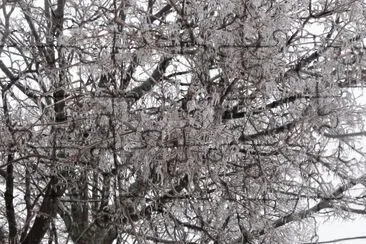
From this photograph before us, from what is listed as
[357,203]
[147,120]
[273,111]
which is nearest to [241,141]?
[273,111]

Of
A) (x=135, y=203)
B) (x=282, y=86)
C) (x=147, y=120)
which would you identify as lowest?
(x=135, y=203)

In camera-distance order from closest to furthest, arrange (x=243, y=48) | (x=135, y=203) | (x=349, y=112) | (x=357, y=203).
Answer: (x=243, y=48) < (x=349, y=112) < (x=135, y=203) < (x=357, y=203)

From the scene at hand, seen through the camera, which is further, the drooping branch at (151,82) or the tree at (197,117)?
the drooping branch at (151,82)

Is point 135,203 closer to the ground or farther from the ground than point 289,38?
closer to the ground

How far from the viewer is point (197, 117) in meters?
3.91

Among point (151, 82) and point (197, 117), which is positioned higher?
point (151, 82)

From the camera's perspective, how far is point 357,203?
4.94 m

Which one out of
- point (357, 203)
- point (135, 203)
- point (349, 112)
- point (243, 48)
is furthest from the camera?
point (357, 203)

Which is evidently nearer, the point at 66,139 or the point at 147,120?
the point at 147,120

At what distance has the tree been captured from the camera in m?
3.95

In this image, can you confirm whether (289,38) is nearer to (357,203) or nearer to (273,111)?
(273,111)

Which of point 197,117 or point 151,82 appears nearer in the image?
point 197,117

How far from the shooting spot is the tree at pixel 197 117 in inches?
155

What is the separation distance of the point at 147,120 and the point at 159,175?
425mm
